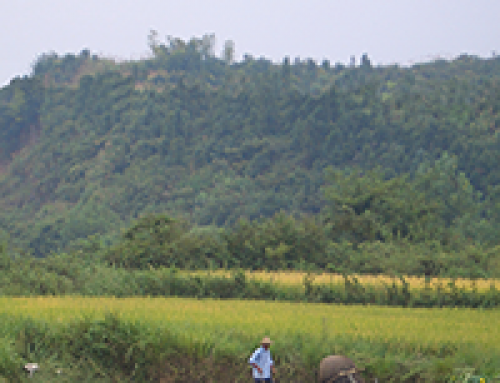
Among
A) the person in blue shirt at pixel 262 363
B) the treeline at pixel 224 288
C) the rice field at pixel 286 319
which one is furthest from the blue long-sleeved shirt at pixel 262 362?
the treeline at pixel 224 288

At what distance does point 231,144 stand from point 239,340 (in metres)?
51.2

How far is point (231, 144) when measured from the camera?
206 ft

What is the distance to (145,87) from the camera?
244ft

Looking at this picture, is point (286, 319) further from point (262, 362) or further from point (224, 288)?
point (224, 288)

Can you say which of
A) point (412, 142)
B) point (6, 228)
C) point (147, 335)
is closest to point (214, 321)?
point (147, 335)

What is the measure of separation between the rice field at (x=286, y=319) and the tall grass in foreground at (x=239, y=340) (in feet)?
0.07

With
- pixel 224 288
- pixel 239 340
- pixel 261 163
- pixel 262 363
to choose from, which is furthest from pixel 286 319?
pixel 261 163

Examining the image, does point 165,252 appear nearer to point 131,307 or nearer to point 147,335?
point 131,307

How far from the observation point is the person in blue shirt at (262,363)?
1009cm

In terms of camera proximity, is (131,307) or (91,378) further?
(131,307)

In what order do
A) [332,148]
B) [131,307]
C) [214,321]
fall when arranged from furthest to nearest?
[332,148], [131,307], [214,321]

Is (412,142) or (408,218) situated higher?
(412,142)

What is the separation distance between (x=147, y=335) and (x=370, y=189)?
22949 mm

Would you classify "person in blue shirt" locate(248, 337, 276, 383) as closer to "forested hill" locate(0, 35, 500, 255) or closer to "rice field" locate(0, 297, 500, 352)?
"rice field" locate(0, 297, 500, 352)
